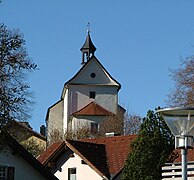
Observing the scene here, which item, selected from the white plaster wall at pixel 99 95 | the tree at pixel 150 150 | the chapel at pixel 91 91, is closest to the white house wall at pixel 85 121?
the chapel at pixel 91 91

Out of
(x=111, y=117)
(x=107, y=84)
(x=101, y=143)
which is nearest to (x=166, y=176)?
(x=101, y=143)

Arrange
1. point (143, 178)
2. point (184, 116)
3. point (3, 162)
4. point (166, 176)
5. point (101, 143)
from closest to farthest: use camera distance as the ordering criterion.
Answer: point (184, 116) → point (166, 176) → point (143, 178) → point (3, 162) → point (101, 143)

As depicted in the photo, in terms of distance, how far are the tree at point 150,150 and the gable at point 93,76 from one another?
6019cm

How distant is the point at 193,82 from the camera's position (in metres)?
45.6

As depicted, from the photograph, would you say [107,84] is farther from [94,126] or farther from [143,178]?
[143,178]

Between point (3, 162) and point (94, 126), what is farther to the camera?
point (94, 126)

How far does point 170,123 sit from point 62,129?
248 ft

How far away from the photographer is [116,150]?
41.3m

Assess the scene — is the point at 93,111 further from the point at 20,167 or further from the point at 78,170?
the point at 20,167

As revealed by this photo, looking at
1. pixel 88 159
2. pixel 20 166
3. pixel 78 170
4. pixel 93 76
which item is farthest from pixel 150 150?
pixel 93 76

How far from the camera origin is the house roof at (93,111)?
85188mm

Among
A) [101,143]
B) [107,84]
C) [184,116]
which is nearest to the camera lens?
[184,116]

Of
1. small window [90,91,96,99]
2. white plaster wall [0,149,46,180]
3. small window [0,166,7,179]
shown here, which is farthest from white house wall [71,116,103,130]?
small window [0,166,7,179]

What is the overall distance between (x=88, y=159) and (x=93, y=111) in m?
45.5
